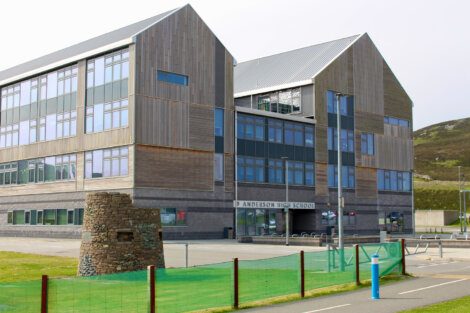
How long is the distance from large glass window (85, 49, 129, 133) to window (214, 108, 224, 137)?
8.68 m

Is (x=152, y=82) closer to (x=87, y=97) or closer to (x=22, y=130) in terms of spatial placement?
(x=87, y=97)

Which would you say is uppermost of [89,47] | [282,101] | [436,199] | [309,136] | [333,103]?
[89,47]

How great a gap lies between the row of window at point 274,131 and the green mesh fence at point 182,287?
130ft

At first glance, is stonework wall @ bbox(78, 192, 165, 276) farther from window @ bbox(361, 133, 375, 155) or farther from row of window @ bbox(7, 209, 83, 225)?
window @ bbox(361, 133, 375, 155)

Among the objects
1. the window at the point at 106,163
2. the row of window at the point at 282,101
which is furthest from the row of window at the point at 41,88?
the row of window at the point at 282,101

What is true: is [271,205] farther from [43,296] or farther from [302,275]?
[43,296]

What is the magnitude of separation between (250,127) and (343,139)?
500 inches

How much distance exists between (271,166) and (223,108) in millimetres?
8311

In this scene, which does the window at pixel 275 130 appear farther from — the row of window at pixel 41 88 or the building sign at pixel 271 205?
the row of window at pixel 41 88

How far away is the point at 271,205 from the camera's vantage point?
62.7 meters

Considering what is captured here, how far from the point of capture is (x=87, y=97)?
5716 cm

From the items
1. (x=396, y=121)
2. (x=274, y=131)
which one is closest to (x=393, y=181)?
(x=396, y=121)

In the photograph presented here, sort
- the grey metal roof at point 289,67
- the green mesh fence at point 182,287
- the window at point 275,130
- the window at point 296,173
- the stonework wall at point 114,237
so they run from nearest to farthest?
1. the green mesh fence at point 182,287
2. the stonework wall at point 114,237
3. the window at point 275,130
4. the window at point 296,173
5. the grey metal roof at point 289,67

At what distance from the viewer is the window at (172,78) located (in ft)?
178
